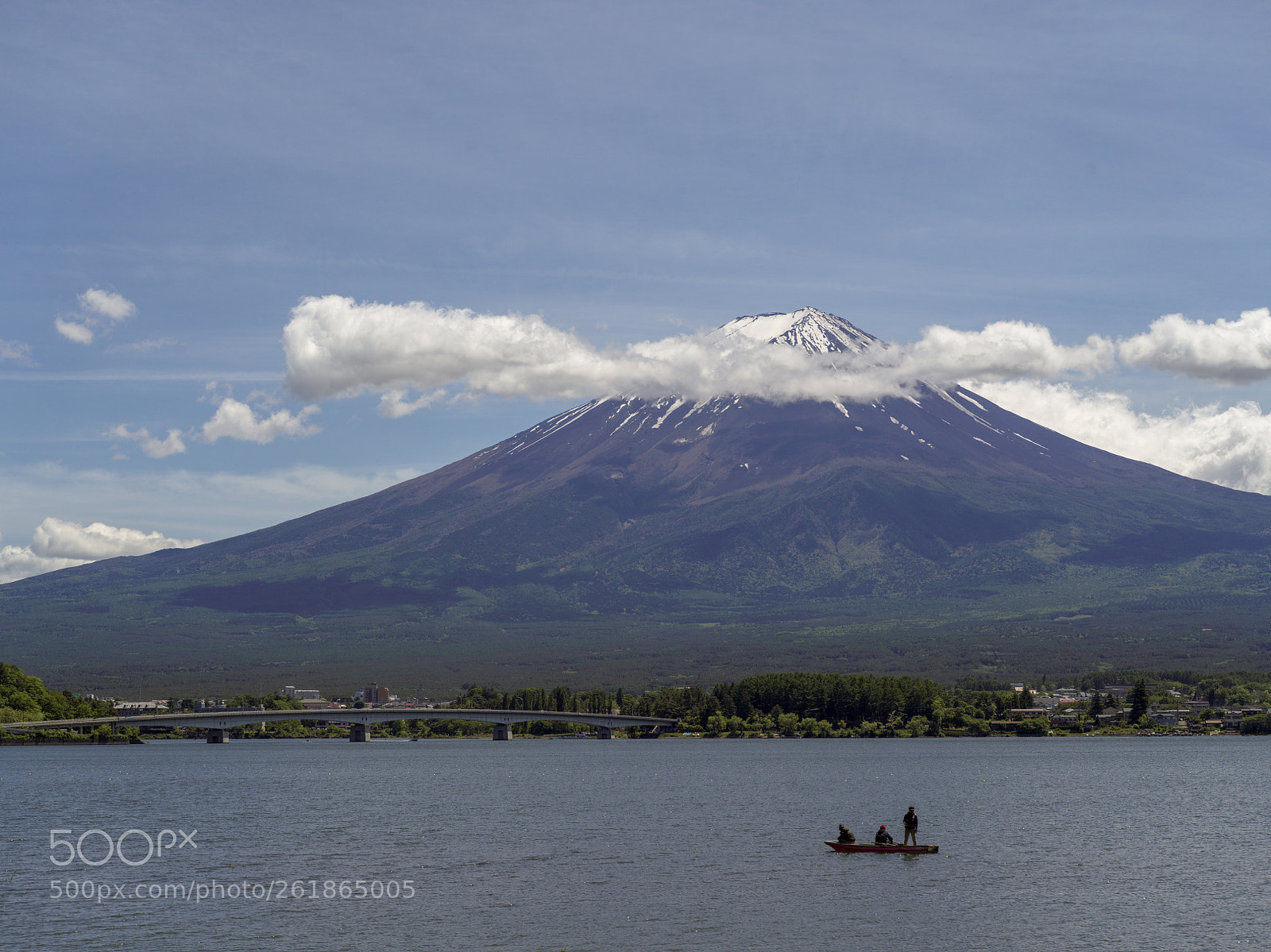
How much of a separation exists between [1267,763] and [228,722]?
12592 centimetres

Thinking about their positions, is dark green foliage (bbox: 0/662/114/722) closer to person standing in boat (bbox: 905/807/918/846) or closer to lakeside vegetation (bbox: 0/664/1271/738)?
lakeside vegetation (bbox: 0/664/1271/738)

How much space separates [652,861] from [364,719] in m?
135

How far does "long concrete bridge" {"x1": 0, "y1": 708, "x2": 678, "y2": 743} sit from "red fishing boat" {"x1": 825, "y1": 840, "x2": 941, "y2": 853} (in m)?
119

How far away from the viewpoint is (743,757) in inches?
5448

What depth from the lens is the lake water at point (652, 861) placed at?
Answer: 43781 millimetres

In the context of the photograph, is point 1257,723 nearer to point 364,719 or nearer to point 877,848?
point 364,719

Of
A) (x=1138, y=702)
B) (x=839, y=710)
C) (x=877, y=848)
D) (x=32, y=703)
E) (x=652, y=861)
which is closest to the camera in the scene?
(x=652, y=861)

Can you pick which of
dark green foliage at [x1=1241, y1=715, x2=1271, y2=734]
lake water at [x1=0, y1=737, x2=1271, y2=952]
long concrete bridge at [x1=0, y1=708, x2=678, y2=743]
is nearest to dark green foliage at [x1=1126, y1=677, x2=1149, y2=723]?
dark green foliage at [x1=1241, y1=715, x2=1271, y2=734]

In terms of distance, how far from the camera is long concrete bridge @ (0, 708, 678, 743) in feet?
557

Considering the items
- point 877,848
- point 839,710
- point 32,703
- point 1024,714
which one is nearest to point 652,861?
point 877,848

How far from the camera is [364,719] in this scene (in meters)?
187

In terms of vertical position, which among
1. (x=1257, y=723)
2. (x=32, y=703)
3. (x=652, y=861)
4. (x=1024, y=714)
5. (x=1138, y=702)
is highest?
(x=32, y=703)

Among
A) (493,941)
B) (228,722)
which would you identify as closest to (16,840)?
(493,941)

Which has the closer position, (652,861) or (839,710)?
(652,861)
